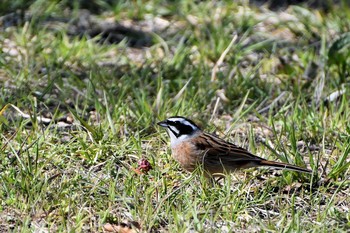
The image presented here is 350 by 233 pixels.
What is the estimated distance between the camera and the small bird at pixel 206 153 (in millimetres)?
6203

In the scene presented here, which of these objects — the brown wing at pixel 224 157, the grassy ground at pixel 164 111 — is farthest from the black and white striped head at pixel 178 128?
the grassy ground at pixel 164 111

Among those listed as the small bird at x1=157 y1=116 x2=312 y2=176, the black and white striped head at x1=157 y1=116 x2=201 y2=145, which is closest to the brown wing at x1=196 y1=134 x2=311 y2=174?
the small bird at x1=157 y1=116 x2=312 y2=176

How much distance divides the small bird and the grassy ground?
0.46ft

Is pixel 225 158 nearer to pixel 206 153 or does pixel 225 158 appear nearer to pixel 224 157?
pixel 224 157

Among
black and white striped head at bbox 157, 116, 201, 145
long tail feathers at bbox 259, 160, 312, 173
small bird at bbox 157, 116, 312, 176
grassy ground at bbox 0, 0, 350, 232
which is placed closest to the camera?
grassy ground at bbox 0, 0, 350, 232

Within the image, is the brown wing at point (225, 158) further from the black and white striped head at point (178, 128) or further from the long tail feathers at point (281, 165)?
the black and white striped head at point (178, 128)

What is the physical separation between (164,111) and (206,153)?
0.94m

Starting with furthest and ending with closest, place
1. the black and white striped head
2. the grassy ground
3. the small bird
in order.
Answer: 1. the black and white striped head
2. the small bird
3. the grassy ground

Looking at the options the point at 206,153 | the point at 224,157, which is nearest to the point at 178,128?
the point at 206,153

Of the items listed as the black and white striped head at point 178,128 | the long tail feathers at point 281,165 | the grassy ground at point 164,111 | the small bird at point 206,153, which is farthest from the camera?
the black and white striped head at point 178,128

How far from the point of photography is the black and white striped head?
6418 millimetres

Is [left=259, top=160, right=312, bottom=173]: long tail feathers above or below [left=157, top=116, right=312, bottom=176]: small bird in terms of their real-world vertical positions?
above

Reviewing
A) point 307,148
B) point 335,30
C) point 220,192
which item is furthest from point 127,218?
point 335,30

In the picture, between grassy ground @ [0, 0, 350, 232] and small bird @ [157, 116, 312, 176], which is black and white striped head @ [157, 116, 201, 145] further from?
grassy ground @ [0, 0, 350, 232]
